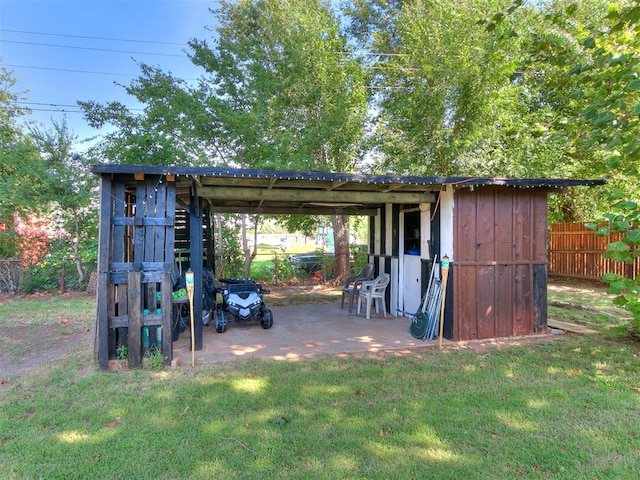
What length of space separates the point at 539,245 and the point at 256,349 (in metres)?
3.99

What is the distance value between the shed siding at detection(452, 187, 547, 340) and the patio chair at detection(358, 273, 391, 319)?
5.71 feet

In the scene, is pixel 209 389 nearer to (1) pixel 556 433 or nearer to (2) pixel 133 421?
(2) pixel 133 421

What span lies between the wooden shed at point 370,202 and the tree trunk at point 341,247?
4.69 metres

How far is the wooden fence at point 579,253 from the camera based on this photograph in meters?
9.55

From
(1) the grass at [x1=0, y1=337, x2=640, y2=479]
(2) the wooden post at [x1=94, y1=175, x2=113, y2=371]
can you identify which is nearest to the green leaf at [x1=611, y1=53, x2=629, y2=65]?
(1) the grass at [x1=0, y1=337, x2=640, y2=479]

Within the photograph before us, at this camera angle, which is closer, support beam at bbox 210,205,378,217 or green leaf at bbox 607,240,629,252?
green leaf at bbox 607,240,629,252

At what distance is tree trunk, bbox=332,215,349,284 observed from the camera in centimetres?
1073

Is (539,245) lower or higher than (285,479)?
higher

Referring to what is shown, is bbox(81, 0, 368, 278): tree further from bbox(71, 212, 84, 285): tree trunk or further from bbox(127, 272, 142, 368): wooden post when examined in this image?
bbox(127, 272, 142, 368): wooden post

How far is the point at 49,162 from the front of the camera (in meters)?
9.15

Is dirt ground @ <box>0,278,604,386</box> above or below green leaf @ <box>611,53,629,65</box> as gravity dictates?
below

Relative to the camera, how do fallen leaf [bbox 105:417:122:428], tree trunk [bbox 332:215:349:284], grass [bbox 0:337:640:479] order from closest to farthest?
1. grass [bbox 0:337:640:479]
2. fallen leaf [bbox 105:417:122:428]
3. tree trunk [bbox 332:215:349:284]

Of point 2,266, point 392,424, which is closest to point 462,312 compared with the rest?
point 392,424

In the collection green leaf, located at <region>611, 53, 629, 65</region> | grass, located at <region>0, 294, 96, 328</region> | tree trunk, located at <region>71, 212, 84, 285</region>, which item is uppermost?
green leaf, located at <region>611, 53, 629, 65</region>
